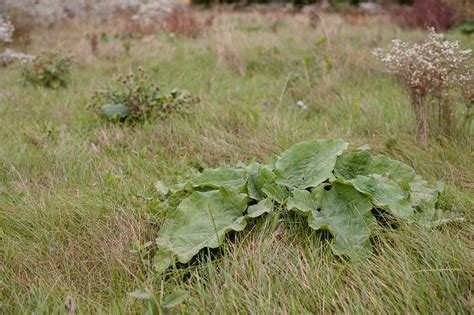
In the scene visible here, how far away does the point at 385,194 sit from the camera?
2166mm

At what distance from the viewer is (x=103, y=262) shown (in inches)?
Result: 79.2

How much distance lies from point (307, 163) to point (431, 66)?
3.64ft

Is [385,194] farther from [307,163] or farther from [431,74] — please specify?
[431,74]

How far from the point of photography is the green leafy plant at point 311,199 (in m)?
2.02

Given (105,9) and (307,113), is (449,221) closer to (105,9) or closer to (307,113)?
(307,113)

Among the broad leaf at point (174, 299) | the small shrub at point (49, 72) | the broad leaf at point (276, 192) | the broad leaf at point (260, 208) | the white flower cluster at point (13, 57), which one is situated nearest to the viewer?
the broad leaf at point (174, 299)

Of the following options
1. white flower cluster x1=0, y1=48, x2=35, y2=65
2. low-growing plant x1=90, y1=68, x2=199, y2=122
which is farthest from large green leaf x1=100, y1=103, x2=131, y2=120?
white flower cluster x1=0, y1=48, x2=35, y2=65

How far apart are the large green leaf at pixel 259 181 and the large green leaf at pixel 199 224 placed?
9 centimetres

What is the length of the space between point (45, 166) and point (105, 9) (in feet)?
25.3

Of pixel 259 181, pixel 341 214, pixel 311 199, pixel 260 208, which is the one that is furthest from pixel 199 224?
pixel 341 214

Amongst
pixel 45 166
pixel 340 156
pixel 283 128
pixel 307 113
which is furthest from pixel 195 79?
pixel 340 156

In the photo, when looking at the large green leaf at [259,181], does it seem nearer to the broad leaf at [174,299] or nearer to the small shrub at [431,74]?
the broad leaf at [174,299]

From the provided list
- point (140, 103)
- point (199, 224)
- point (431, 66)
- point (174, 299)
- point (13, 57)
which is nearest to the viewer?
point (174, 299)

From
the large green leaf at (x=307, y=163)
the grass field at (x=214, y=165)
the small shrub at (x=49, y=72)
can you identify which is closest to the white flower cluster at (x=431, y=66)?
the grass field at (x=214, y=165)
